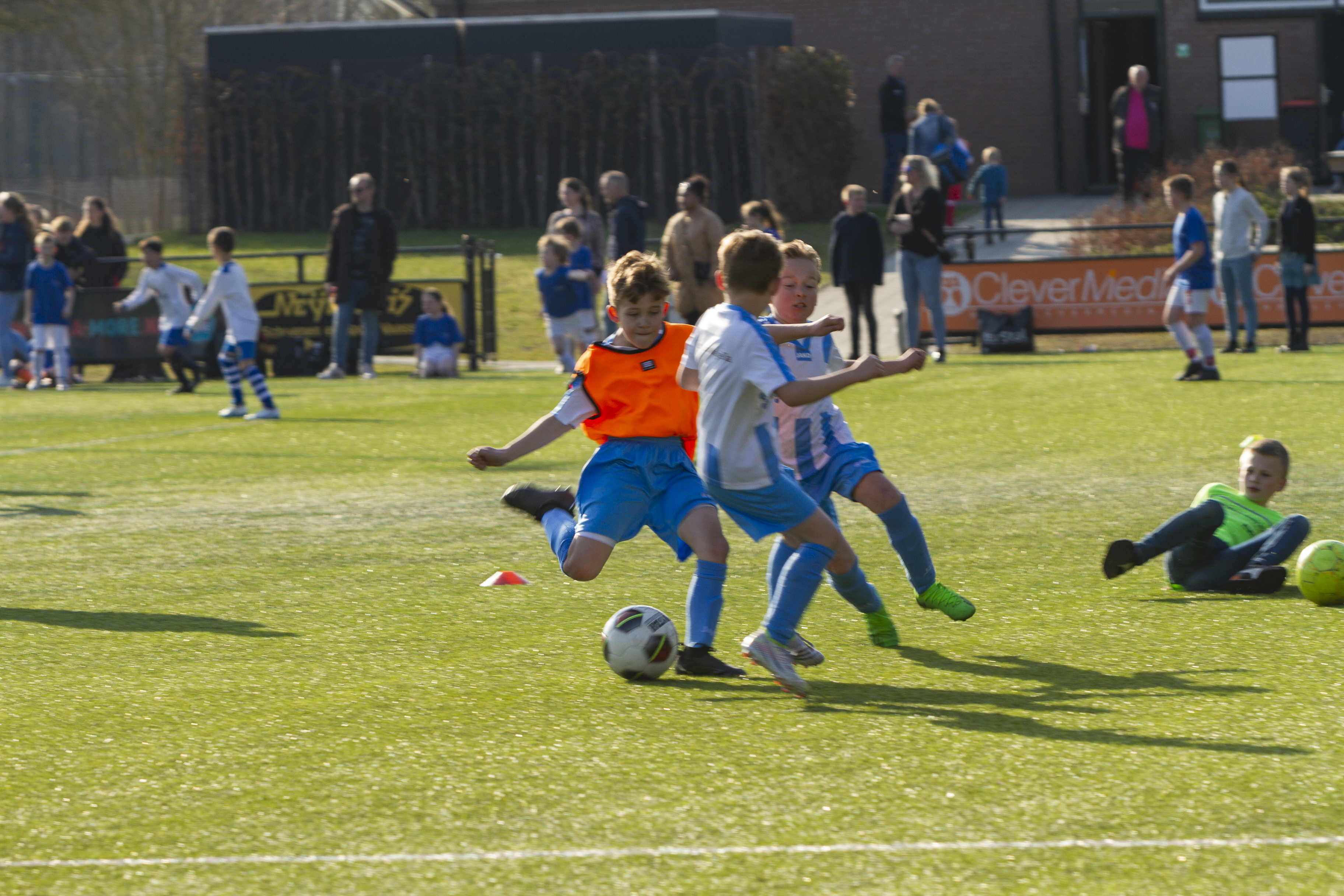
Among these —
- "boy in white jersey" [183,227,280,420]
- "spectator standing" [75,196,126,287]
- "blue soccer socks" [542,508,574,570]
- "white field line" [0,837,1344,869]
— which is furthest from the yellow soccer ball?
"spectator standing" [75,196,126,287]

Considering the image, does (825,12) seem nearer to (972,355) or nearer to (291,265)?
(291,265)

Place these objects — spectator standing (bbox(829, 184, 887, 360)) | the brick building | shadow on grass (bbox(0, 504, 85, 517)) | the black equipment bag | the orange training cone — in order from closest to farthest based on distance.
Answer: the orange training cone → shadow on grass (bbox(0, 504, 85, 517)) → spectator standing (bbox(829, 184, 887, 360)) → the black equipment bag → the brick building

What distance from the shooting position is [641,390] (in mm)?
5613

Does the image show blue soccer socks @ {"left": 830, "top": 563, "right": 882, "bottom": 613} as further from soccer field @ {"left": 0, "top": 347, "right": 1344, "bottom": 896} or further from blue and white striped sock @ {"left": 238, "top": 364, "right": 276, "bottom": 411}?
blue and white striped sock @ {"left": 238, "top": 364, "right": 276, "bottom": 411}

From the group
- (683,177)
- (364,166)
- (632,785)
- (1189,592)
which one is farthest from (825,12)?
(632,785)

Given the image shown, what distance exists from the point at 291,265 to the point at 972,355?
38.2ft

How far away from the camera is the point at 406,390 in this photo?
17.9 metres

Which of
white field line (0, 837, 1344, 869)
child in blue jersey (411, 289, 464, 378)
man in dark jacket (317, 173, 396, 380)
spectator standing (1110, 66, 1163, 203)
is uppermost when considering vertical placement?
spectator standing (1110, 66, 1163, 203)

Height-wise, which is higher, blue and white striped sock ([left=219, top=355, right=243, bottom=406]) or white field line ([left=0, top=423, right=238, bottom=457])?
blue and white striped sock ([left=219, top=355, right=243, bottom=406])

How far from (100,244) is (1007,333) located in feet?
39.3

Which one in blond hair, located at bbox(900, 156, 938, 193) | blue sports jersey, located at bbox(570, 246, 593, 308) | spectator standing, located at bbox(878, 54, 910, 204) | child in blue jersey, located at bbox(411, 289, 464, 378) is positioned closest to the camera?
blond hair, located at bbox(900, 156, 938, 193)

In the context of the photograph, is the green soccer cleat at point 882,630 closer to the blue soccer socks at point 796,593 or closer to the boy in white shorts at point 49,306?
the blue soccer socks at point 796,593

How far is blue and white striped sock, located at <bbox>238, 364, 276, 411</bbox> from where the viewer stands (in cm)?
1439

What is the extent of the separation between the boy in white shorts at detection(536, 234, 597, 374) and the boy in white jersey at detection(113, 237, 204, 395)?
4232mm
